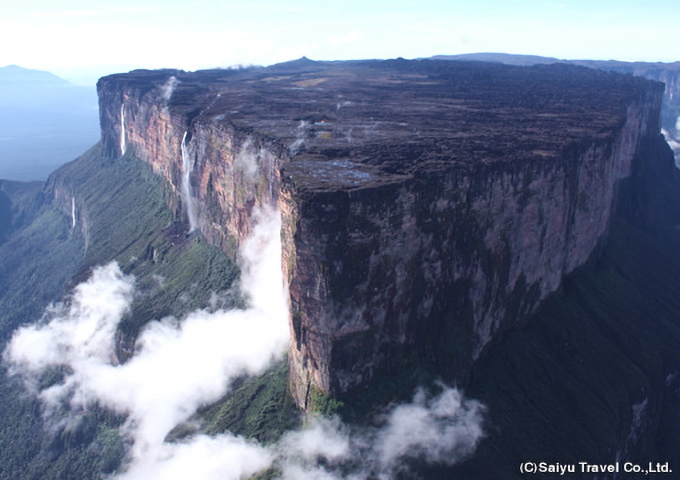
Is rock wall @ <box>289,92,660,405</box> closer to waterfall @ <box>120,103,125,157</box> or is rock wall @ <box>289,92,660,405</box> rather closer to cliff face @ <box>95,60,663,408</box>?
cliff face @ <box>95,60,663,408</box>

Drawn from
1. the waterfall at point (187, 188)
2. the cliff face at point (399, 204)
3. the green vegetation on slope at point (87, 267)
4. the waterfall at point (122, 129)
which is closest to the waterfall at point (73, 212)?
the green vegetation on slope at point (87, 267)

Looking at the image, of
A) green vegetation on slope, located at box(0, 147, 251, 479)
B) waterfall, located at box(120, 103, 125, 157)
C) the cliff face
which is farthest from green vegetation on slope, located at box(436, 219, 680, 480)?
waterfall, located at box(120, 103, 125, 157)

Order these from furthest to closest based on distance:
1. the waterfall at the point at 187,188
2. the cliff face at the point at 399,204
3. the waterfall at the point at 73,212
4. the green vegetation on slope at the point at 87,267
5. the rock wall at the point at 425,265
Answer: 1. the waterfall at the point at 73,212
2. the waterfall at the point at 187,188
3. the green vegetation on slope at the point at 87,267
4. the cliff face at the point at 399,204
5. the rock wall at the point at 425,265

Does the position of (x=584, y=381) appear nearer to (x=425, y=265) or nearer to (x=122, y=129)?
(x=425, y=265)

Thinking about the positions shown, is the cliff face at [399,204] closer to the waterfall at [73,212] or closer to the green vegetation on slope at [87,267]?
the green vegetation on slope at [87,267]

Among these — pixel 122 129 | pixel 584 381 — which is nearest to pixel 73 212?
pixel 122 129
